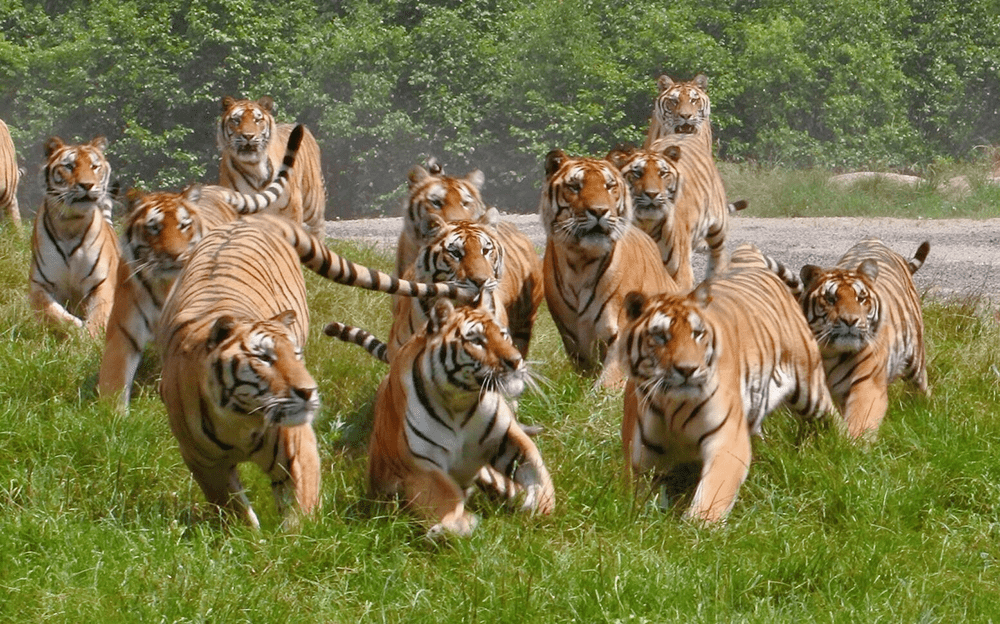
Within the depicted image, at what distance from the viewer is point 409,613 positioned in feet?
10.7

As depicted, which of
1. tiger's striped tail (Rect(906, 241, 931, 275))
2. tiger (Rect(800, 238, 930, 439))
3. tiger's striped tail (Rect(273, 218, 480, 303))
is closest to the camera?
tiger's striped tail (Rect(273, 218, 480, 303))

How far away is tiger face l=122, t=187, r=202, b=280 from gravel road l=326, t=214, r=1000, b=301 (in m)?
3.66

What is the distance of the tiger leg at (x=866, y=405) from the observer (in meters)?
4.55

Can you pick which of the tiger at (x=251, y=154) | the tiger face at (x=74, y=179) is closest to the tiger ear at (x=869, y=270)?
the tiger face at (x=74, y=179)

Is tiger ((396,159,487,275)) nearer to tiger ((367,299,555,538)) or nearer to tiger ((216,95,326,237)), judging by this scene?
tiger ((367,299,555,538))

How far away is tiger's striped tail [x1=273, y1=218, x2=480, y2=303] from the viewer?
14.1ft

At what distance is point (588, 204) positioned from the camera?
5148 millimetres

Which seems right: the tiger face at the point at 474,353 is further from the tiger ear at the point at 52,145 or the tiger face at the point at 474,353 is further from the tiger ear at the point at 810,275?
the tiger ear at the point at 52,145

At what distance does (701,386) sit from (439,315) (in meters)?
0.77

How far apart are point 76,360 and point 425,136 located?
13509 millimetres

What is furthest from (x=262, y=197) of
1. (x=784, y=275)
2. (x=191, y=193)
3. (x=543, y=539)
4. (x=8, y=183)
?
(x=8, y=183)

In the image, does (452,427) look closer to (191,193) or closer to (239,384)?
(239,384)

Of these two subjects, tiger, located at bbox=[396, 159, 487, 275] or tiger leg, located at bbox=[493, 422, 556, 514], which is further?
tiger, located at bbox=[396, 159, 487, 275]

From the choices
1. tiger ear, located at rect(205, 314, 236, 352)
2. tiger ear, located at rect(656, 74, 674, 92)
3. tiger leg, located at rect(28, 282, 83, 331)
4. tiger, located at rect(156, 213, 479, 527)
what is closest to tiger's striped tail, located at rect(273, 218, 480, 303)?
tiger, located at rect(156, 213, 479, 527)
